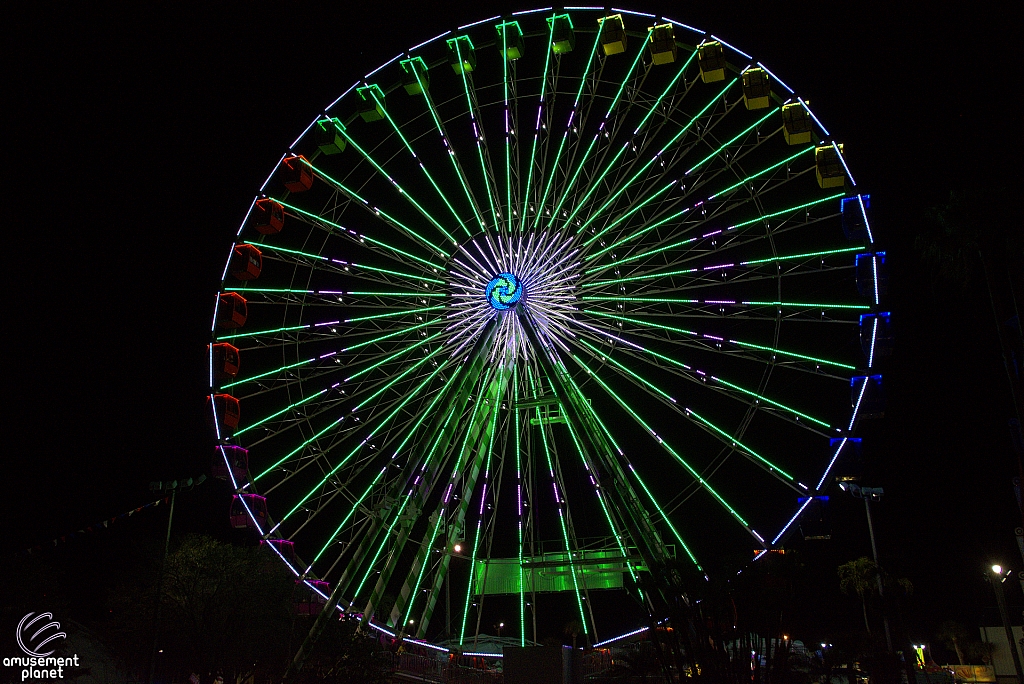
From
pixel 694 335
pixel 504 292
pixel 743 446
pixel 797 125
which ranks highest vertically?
pixel 797 125

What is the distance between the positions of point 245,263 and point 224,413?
3576 millimetres

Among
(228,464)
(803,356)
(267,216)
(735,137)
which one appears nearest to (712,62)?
(735,137)

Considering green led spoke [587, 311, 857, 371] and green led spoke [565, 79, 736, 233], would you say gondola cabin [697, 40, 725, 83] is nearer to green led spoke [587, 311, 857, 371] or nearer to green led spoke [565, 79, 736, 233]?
green led spoke [565, 79, 736, 233]

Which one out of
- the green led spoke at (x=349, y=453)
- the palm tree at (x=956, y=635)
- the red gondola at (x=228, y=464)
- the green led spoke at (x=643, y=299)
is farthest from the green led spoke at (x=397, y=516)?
the palm tree at (x=956, y=635)

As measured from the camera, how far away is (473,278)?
61.8 feet

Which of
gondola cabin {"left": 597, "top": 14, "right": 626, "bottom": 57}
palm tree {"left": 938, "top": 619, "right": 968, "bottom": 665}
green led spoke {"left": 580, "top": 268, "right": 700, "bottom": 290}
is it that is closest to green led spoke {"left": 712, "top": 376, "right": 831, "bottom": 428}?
green led spoke {"left": 580, "top": 268, "right": 700, "bottom": 290}

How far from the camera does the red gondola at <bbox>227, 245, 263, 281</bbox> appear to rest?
63.6ft

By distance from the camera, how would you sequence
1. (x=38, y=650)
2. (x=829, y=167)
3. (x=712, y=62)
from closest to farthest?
(x=829, y=167) < (x=712, y=62) < (x=38, y=650)

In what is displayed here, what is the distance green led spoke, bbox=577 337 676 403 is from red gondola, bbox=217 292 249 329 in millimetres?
8103

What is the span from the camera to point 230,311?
19359mm

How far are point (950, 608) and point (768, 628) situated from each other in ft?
117

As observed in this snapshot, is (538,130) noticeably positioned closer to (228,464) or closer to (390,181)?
(390,181)

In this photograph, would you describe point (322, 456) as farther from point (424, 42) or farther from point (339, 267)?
point (424, 42)

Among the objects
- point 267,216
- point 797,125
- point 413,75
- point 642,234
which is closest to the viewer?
point 797,125
